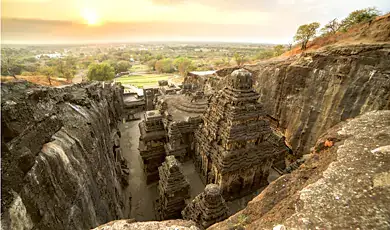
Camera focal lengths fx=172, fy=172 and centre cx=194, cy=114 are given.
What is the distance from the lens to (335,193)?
3.98 meters

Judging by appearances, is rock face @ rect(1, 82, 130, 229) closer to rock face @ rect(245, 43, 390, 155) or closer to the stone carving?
the stone carving

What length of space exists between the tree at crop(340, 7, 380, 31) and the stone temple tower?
23759 mm

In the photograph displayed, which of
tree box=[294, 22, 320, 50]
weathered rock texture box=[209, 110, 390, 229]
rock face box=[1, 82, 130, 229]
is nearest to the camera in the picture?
rock face box=[1, 82, 130, 229]

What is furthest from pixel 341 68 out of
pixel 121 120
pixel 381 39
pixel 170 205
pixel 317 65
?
pixel 121 120

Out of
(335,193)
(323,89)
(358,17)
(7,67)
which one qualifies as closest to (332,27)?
(358,17)

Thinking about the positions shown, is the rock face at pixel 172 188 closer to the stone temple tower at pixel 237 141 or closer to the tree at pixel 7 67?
the stone temple tower at pixel 237 141

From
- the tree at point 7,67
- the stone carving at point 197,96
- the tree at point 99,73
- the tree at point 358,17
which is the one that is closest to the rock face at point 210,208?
the stone carving at point 197,96

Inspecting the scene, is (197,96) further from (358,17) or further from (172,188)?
(358,17)

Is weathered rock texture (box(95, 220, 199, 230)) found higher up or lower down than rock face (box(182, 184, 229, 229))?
higher up

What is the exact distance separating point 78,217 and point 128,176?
9937 mm

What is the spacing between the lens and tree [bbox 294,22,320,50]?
2909 centimetres

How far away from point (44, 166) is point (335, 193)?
6975mm

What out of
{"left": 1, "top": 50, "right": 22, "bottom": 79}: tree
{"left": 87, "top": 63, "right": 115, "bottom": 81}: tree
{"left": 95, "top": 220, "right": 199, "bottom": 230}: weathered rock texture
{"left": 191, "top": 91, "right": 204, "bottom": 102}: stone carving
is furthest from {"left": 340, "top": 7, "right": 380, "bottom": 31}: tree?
{"left": 87, "top": 63, "right": 115, "bottom": 81}: tree

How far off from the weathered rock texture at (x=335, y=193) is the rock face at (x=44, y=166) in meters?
4.22
